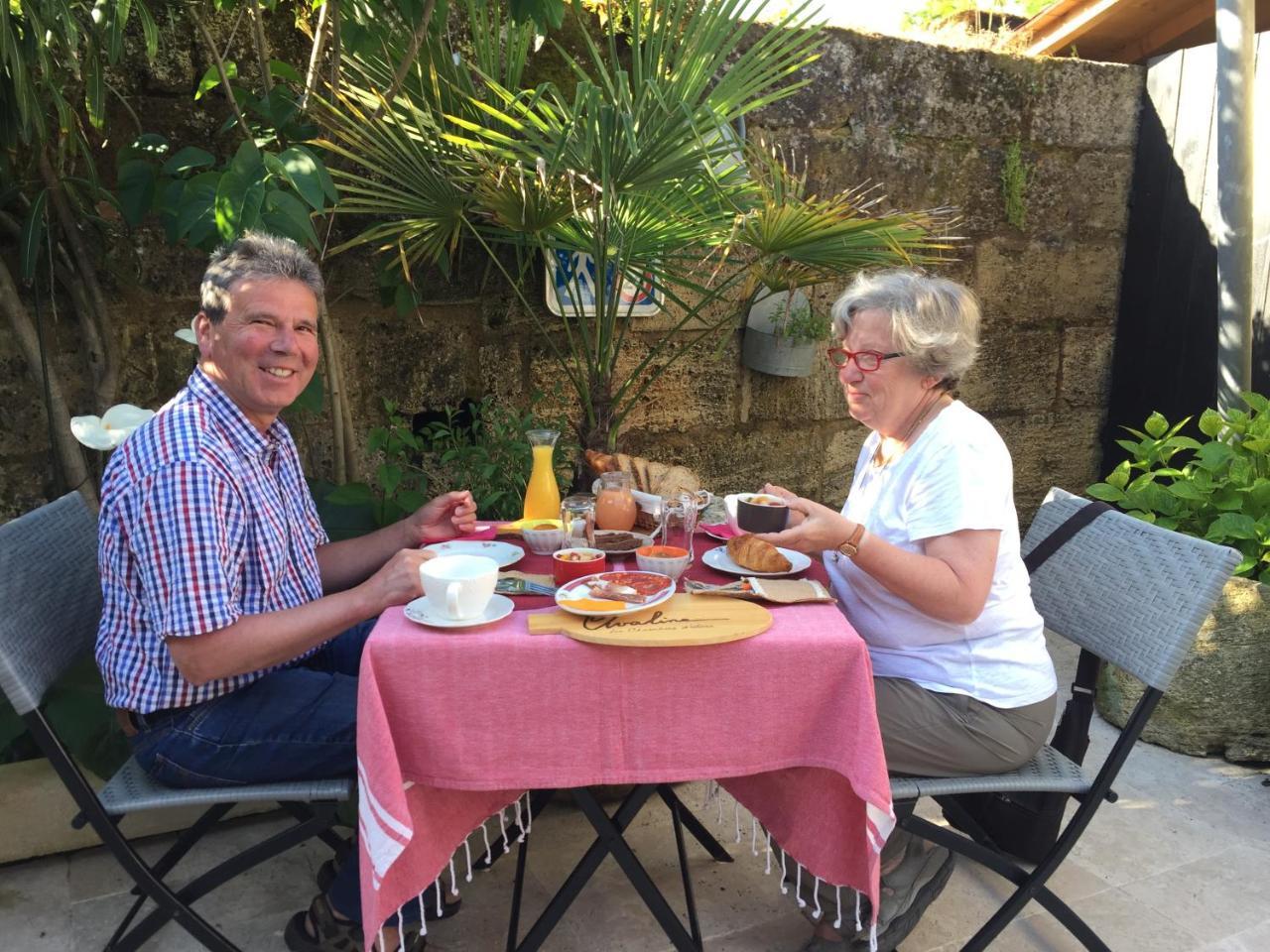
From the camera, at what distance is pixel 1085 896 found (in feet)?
7.59

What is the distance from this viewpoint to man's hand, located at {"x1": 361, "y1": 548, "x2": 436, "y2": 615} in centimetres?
168

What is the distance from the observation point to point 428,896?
7.20ft

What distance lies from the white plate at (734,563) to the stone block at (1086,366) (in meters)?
3.43

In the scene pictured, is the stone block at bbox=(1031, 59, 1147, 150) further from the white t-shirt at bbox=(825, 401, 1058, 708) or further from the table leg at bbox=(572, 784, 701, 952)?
the table leg at bbox=(572, 784, 701, 952)

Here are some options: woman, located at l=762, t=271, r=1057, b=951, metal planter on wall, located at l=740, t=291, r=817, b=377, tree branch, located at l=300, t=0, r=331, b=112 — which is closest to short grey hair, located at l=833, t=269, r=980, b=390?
woman, located at l=762, t=271, r=1057, b=951

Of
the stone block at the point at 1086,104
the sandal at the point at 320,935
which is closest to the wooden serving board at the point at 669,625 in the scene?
the sandal at the point at 320,935

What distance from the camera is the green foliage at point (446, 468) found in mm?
2807

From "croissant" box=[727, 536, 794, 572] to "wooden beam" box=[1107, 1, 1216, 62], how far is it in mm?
4464

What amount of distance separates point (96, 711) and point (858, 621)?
1.73m

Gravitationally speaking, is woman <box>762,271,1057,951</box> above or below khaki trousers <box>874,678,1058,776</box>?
above

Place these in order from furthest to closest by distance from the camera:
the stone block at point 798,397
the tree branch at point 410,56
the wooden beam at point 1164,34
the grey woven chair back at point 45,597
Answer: the wooden beam at point 1164,34
the stone block at point 798,397
the tree branch at point 410,56
the grey woven chair back at point 45,597

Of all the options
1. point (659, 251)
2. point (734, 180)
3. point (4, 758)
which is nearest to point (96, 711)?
point (4, 758)

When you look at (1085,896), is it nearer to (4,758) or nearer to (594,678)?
(594,678)

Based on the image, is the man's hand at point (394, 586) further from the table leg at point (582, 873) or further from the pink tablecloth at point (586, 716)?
the table leg at point (582, 873)
